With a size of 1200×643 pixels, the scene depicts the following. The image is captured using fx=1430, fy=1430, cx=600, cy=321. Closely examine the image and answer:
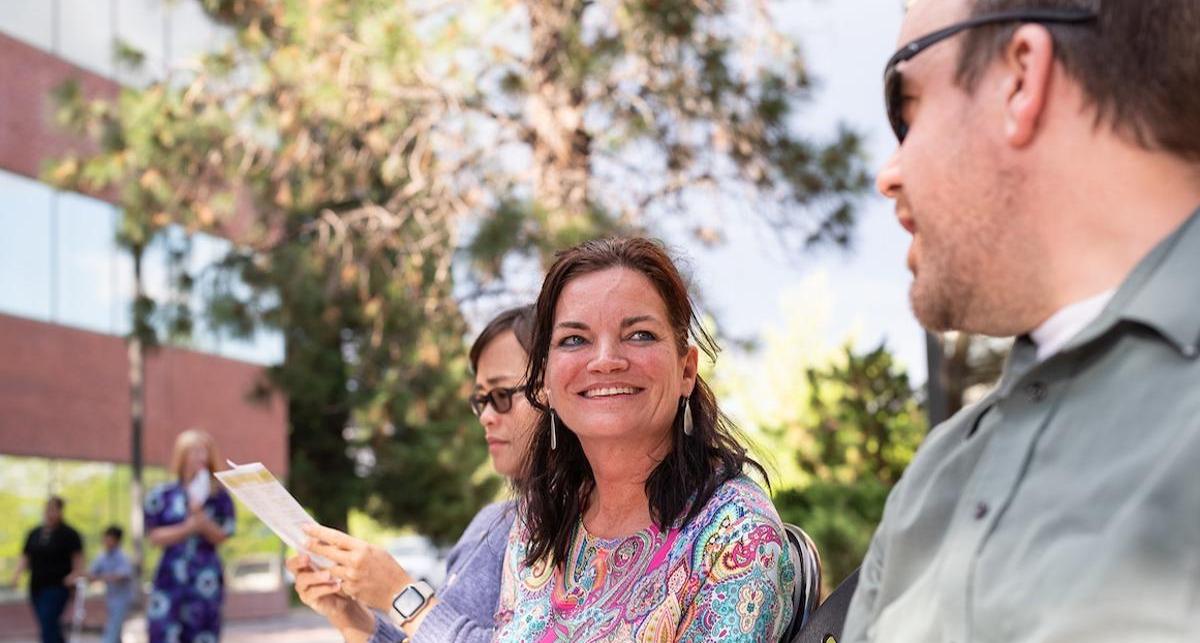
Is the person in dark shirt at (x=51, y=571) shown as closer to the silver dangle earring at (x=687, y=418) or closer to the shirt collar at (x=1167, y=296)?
the silver dangle earring at (x=687, y=418)

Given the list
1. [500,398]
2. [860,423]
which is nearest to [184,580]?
[860,423]

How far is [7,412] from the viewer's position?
69.8ft

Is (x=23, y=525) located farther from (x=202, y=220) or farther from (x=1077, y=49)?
(x=1077, y=49)

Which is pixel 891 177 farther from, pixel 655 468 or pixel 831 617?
pixel 655 468

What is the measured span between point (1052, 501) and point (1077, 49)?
43 centimetres

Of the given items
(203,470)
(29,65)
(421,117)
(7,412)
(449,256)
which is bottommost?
(7,412)

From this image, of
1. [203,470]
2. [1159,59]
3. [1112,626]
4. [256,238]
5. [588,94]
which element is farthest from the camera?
[256,238]

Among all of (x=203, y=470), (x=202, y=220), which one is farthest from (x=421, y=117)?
(x=203, y=470)

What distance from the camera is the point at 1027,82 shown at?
1.39 m

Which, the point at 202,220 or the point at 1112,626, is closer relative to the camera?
the point at 1112,626

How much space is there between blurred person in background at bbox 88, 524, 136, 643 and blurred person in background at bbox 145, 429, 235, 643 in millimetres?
3263

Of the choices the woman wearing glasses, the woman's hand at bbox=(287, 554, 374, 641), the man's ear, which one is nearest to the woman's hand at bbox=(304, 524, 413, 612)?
the woman wearing glasses

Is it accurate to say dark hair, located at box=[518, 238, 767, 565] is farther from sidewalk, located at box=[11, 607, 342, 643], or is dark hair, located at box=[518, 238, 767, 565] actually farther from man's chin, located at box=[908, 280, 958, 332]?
sidewalk, located at box=[11, 607, 342, 643]

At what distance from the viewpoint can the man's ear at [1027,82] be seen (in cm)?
138
